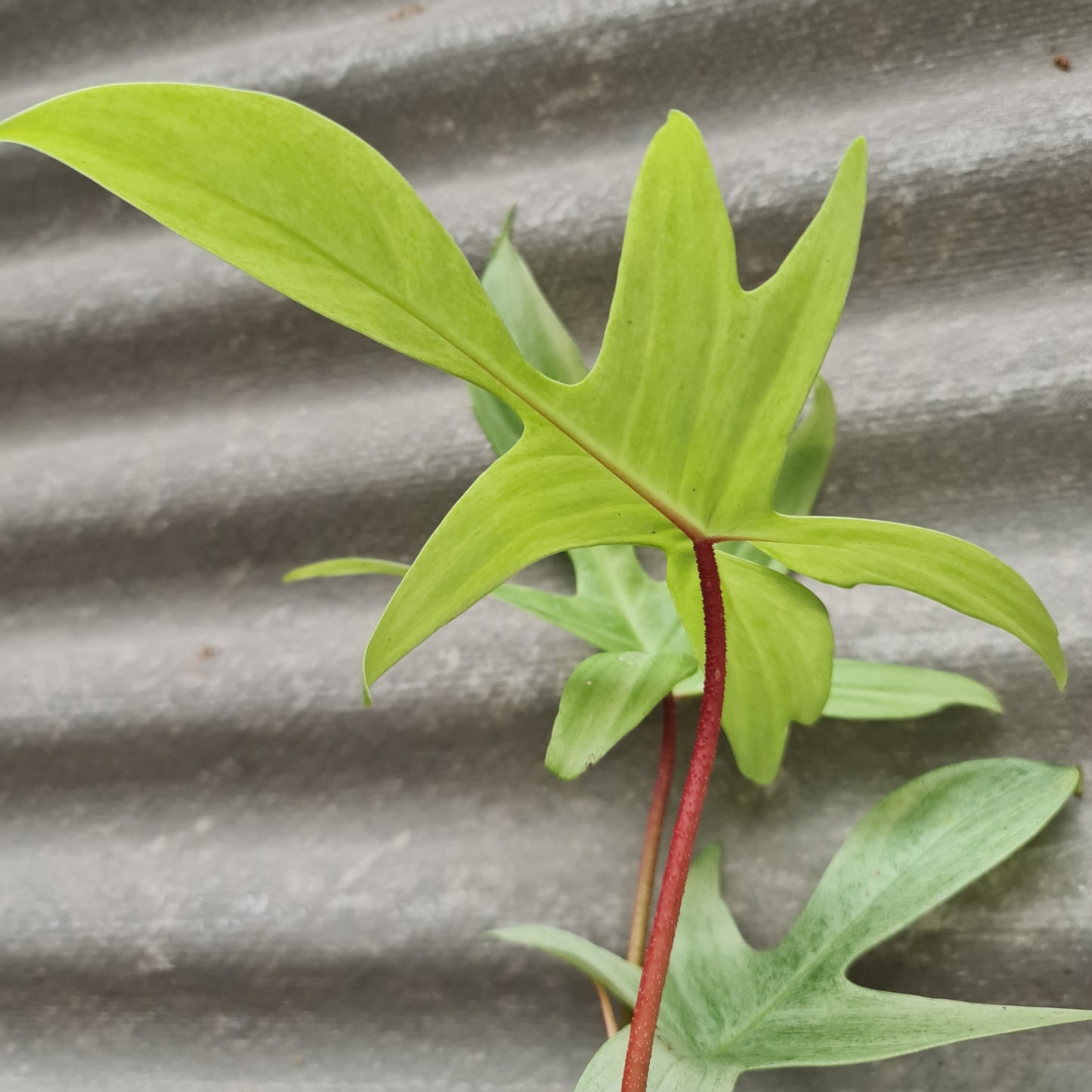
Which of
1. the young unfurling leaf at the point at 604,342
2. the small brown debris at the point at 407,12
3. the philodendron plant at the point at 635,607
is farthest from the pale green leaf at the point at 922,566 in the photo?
the small brown debris at the point at 407,12

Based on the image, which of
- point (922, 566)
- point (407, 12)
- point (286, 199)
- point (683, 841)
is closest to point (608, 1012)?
point (683, 841)

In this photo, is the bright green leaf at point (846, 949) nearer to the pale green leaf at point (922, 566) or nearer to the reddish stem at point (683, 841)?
the reddish stem at point (683, 841)

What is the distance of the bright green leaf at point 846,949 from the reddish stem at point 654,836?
3 cm

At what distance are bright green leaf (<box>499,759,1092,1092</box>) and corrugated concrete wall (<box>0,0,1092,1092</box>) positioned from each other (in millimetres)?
77

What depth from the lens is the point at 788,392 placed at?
1.02 ft

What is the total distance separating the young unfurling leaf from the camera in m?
0.24

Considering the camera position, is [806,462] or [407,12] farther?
[407,12]

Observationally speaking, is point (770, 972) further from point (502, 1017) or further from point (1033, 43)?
point (1033, 43)

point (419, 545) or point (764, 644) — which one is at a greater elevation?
point (419, 545)

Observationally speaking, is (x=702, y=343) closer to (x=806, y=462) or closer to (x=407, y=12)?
(x=806, y=462)

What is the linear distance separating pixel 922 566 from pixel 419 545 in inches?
17.0

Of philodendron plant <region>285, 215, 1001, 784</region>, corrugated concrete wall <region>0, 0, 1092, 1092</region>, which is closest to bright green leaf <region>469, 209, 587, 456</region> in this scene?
philodendron plant <region>285, 215, 1001, 784</region>

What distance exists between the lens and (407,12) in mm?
743

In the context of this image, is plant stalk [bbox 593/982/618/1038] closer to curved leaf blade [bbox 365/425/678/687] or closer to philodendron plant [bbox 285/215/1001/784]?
philodendron plant [bbox 285/215/1001/784]
